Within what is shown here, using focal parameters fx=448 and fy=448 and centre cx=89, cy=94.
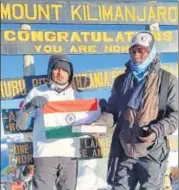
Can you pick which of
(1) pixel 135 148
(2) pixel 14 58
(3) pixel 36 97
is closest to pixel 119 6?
(2) pixel 14 58

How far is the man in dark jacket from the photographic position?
2260 mm

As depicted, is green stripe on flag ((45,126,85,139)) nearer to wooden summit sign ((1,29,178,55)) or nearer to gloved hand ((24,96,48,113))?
gloved hand ((24,96,48,113))

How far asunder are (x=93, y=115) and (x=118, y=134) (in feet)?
0.77

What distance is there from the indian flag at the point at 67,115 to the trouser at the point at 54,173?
0.15 metres

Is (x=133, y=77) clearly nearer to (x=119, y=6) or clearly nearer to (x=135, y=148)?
(x=135, y=148)

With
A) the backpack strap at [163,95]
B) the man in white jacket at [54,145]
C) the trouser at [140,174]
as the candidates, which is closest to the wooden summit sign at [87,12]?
the man in white jacket at [54,145]

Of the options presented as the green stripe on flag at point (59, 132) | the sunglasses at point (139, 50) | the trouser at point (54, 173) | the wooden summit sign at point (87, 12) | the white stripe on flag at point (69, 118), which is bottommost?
the trouser at point (54, 173)

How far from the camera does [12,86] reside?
9.87 feet

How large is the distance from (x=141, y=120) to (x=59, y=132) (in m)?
0.50

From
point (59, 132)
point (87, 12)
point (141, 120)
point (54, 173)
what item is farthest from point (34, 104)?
point (87, 12)

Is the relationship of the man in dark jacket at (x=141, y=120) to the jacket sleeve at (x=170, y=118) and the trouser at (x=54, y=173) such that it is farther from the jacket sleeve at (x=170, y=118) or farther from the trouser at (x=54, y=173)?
the trouser at (x=54, y=173)

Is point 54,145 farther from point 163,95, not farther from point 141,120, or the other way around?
point 163,95

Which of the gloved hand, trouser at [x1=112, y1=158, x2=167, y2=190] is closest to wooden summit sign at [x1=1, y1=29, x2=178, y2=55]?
the gloved hand

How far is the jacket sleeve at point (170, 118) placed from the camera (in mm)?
2180
